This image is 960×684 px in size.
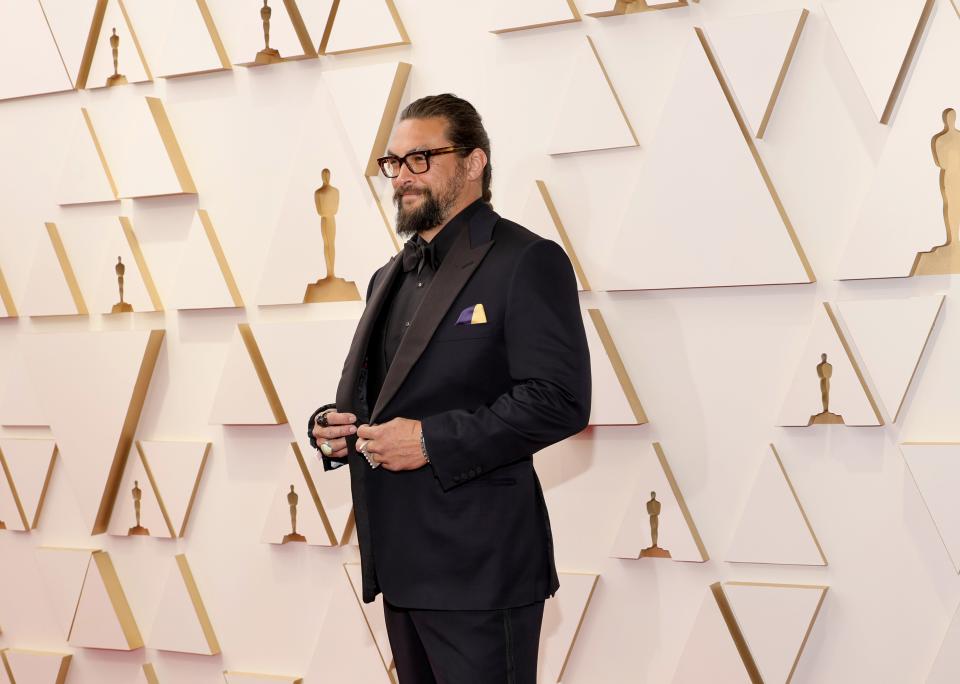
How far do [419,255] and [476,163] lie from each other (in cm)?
18

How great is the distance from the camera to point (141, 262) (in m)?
2.66

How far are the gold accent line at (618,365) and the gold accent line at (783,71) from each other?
469 millimetres

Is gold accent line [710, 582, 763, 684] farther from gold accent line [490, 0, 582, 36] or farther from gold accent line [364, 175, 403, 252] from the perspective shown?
gold accent line [490, 0, 582, 36]

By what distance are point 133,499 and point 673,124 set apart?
1.57 metres

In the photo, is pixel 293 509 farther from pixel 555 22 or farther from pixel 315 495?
pixel 555 22

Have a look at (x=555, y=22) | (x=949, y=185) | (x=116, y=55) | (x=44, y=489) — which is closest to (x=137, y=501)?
(x=44, y=489)

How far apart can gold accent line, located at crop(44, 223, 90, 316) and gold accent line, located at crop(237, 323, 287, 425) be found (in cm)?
46

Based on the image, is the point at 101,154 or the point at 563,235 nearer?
the point at 563,235

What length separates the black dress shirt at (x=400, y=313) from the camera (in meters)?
1.74

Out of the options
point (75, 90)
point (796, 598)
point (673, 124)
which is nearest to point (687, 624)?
point (796, 598)

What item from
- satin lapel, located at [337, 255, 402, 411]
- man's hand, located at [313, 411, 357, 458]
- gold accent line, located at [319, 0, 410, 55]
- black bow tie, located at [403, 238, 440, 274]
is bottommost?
man's hand, located at [313, 411, 357, 458]

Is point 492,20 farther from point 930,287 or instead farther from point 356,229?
point 930,287

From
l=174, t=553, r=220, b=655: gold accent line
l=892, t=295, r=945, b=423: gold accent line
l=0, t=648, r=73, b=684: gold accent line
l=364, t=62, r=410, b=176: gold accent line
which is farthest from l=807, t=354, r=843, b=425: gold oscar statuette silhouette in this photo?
l=0, t=648, r=73, b=684: gold accent line

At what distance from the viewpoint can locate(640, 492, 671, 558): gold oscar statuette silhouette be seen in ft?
7.10
